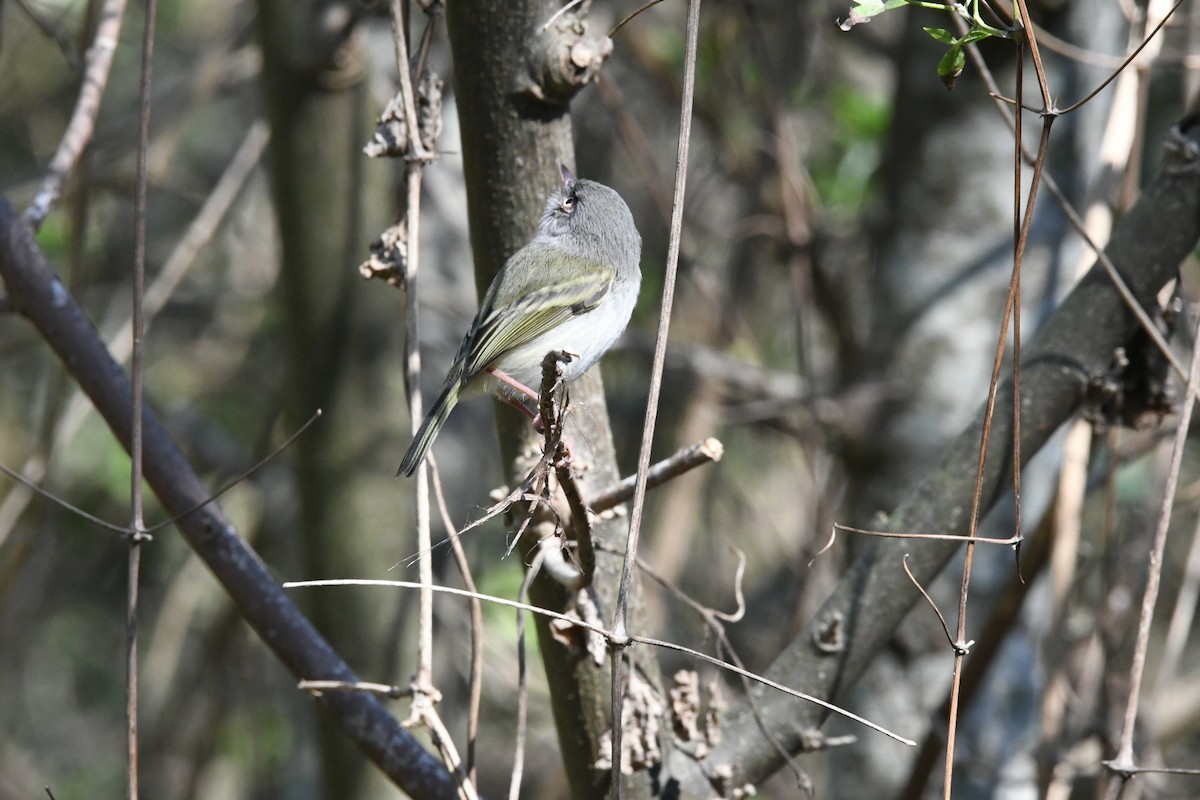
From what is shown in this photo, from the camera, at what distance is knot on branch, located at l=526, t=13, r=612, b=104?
2.01m

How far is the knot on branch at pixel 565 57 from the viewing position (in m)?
2.01

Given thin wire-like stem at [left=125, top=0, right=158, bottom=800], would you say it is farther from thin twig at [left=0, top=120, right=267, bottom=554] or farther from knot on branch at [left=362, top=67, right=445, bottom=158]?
thin twig at [left=0, top=120, right=267, bottom=554]

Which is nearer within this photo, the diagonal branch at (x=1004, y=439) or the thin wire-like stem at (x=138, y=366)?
the thin wire-like stem at (x=138, y=366)

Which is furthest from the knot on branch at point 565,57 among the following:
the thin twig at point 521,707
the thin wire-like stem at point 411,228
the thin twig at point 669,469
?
the thin twig at point 521,707

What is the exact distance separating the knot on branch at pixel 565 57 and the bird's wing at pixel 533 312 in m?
0.69

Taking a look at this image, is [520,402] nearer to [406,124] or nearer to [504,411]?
[504,411]

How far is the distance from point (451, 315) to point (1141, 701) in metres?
2.89

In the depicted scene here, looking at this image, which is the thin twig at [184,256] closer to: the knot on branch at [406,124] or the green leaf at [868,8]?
the knot on branch at [406,124]

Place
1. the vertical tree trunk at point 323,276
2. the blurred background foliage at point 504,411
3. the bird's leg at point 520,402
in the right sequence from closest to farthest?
the bird's leg at point 520,402 → the vertical tree trunk at point 323,276 → the blurred background foliage at point 504,411

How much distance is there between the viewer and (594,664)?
83.4 inches

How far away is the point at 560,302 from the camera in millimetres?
2830

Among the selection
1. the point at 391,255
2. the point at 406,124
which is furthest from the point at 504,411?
the point at 406,124

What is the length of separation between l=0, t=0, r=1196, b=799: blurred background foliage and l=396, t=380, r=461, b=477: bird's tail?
0.76 feet

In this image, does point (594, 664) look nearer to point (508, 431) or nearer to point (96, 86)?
point (508, 431)
